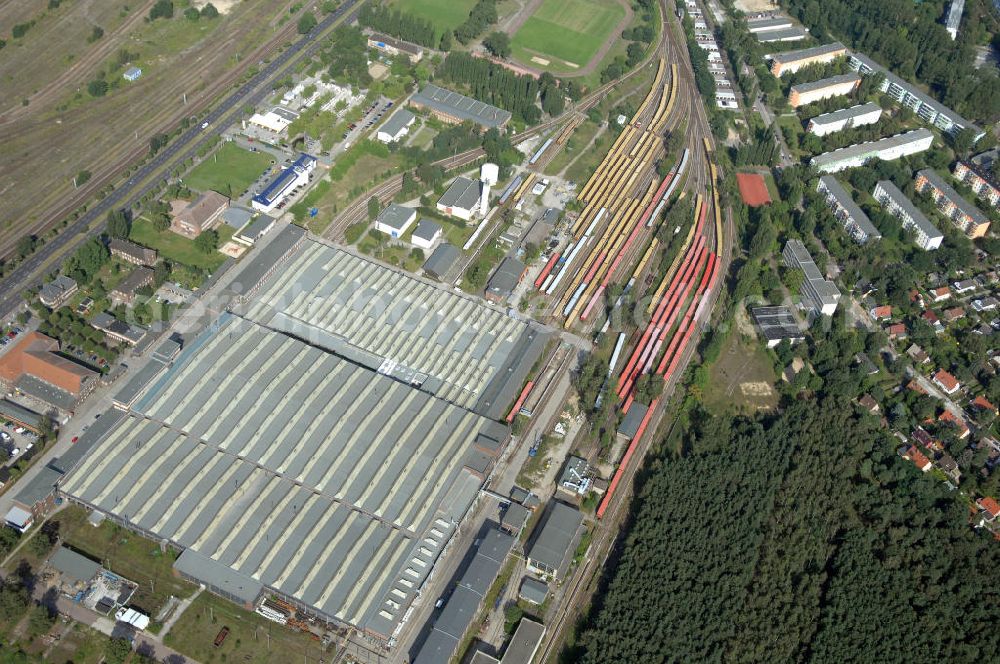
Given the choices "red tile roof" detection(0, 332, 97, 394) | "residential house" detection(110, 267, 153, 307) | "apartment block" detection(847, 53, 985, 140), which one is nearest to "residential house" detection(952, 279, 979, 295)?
"apartment block" detection(847, 53, 985, 140)

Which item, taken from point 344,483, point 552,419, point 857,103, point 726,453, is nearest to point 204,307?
point 344,483

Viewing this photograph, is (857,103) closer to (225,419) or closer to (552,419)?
(552,419)

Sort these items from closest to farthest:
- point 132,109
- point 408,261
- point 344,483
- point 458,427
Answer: point 344,483 → point 458,427 → point 408,261 → point 132,109

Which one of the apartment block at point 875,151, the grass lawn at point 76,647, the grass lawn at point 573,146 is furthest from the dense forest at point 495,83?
the grass lawn at point 76,647

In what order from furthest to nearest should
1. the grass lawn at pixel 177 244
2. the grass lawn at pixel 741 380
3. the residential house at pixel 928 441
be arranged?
the grass lawn at pixel 177 244 → the grass lawn at pixel 741 380 → the residential house at pixel 928 441

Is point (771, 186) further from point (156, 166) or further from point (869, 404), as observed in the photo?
point (156, 166)

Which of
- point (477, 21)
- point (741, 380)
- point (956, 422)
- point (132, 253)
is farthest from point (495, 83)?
point (956, 422)

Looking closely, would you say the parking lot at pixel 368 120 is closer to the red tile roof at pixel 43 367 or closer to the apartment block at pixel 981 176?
the red tile roof at pixel 43 367
